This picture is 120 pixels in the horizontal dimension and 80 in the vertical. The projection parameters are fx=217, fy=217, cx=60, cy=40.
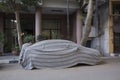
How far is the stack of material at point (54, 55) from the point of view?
443 inches

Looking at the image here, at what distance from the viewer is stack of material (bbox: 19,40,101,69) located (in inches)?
443

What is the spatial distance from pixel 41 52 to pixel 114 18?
375 inches

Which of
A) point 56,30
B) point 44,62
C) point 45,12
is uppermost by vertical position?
point 45,12

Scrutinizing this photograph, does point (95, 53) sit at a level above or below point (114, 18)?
below

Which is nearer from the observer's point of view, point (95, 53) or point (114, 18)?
point (95, 53)

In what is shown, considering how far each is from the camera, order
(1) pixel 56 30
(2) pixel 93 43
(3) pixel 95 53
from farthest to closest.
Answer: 1. (1) pixel 56 30
2. (2) pixel 93 43
3. (3) pixel 95 53

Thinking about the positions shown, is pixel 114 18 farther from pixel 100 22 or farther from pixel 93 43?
pixel 93 43

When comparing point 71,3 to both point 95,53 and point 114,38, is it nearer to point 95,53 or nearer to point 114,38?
point 114,38

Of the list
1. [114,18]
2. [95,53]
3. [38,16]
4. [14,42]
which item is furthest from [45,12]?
[95,53]

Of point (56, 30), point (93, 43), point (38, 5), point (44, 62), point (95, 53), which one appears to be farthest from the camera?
point (56, 30)

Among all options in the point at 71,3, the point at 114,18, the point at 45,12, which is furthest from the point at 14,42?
the point at 114,18

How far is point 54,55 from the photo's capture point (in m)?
11.4

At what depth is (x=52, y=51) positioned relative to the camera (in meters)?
11.4

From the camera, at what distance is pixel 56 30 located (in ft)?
77.4
